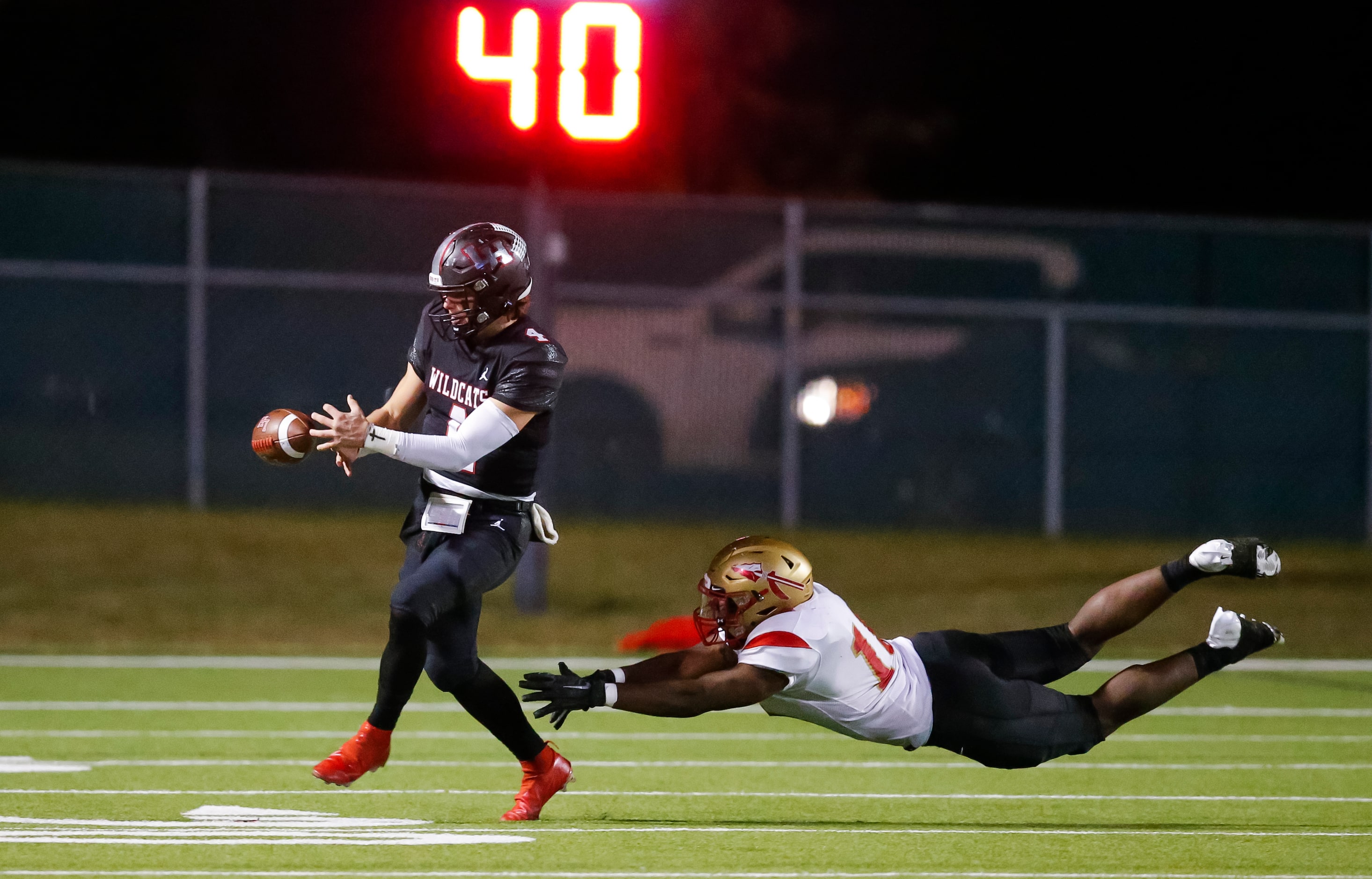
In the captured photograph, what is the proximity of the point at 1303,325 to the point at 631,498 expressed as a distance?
245 inches

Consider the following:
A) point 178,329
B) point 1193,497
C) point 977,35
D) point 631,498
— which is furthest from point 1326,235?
point 977,35

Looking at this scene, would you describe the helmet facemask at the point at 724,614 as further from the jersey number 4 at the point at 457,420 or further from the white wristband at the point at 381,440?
the white wristband at the point at 381,440

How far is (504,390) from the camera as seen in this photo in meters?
6.61

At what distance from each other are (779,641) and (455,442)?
129 centimetres

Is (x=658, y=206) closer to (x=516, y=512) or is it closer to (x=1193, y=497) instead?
(x=1193, y=497)

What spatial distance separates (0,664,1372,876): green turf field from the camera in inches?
236

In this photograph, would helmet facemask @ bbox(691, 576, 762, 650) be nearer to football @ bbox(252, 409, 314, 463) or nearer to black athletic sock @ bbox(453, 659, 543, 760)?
black athletic sock @ bbox(453, 659, 543, 760)

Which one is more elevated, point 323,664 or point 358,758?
point 358,758

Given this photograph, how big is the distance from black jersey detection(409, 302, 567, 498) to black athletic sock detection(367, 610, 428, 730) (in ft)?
1.84

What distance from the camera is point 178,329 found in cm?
1524

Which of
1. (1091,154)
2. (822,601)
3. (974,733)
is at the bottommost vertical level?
(974,733)

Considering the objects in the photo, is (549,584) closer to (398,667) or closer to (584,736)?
(584,736)

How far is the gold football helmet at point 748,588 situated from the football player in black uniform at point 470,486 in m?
0.85

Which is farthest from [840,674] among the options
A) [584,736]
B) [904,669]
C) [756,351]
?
[756,351]
